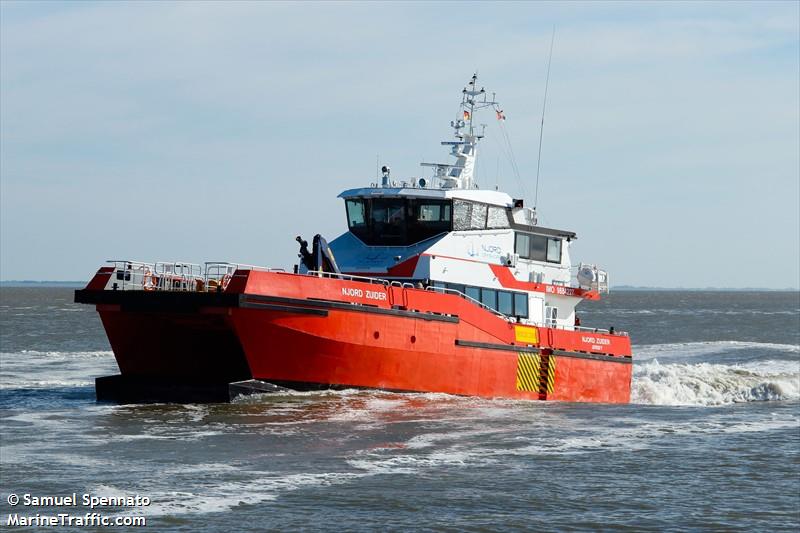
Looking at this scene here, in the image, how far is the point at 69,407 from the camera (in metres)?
20.3

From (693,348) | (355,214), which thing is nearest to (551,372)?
(355,214)

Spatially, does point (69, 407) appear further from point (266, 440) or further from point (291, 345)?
point (266, 440)

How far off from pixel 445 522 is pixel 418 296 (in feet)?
30.9

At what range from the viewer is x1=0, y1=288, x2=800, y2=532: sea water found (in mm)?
12156

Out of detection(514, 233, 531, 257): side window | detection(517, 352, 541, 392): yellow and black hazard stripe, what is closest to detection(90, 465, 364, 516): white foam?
detection(517, 352, 541, 392): yellow and black hazard stripe

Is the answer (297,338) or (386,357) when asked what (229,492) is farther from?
(386,357)

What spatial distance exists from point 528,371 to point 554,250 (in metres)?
3.39

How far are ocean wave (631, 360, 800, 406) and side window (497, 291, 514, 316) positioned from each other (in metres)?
5.32

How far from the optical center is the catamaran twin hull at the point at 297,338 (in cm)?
1906

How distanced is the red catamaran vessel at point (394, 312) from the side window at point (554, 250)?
48mm

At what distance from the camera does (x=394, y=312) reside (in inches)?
806

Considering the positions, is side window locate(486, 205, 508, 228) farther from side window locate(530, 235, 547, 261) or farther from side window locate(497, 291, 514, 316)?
side window locate(497, 291, 514, 316)

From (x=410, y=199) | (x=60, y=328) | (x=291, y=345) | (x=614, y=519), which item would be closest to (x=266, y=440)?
(x=291, y=345)

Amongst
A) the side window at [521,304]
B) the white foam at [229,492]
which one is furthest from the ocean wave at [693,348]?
the white foam at [229,492]
